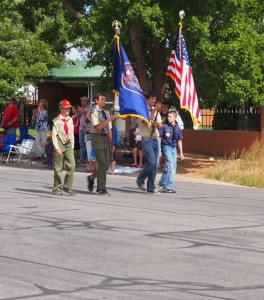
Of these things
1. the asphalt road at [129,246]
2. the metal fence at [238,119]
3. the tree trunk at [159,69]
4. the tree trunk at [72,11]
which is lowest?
the asphalt road at [129,246]

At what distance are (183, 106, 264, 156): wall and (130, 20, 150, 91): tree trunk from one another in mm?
3345

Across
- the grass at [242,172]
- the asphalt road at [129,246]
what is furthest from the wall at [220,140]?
the asphalt road at [129,246]

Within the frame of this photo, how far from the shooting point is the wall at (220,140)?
2402 centimetres

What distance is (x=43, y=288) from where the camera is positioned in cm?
639

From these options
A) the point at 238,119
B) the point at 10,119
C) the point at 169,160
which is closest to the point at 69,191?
the point at 169,160

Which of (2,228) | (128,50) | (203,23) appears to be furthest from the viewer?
(128,50)

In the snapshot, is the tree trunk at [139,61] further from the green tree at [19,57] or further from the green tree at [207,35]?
the green tree at [19,57]

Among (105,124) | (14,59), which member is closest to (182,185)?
(105,124)

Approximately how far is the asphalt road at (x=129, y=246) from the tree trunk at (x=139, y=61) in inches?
323

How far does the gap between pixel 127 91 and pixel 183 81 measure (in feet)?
4.79

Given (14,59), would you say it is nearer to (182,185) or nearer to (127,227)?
(182,185)

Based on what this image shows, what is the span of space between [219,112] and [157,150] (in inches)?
493

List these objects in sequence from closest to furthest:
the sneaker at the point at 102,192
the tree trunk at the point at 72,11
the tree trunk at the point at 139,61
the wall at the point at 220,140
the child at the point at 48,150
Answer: the sneaker at the point at 102,192 → the child at the point at 48,150 → the tree trunk at the point at 139,61 → the tree trunk at the point at 72,11 → the wall at the point at 220,140

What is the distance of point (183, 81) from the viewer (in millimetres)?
15641
